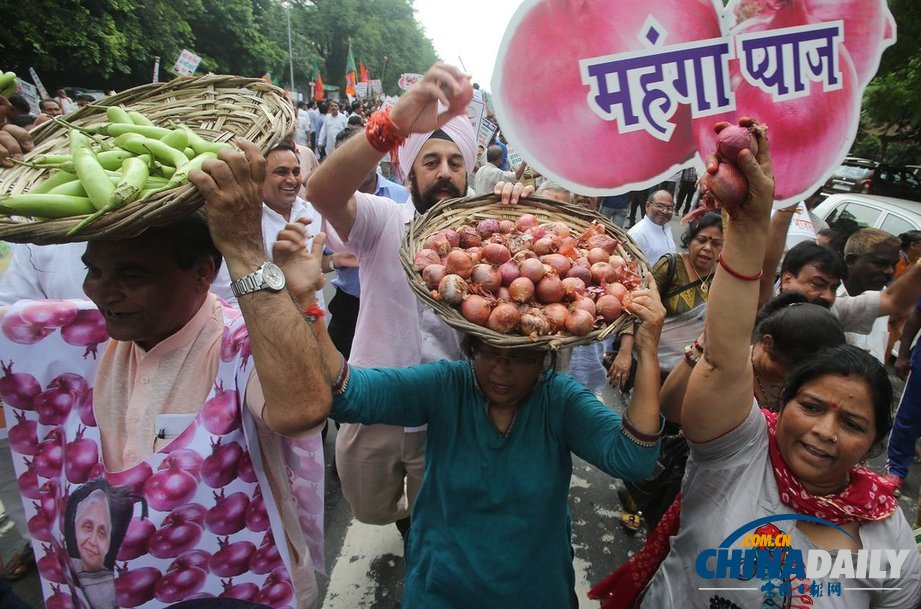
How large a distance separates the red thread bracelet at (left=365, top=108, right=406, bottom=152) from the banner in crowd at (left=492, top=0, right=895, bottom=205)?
445 mm

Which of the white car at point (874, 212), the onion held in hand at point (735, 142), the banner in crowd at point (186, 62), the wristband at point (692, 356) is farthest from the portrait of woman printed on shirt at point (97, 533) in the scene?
the banner in crowd at point (186, 62)

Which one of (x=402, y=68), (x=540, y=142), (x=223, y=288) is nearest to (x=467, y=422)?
(x=540, y=142)

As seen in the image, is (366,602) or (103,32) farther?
(103,32)

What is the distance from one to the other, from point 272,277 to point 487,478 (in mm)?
879

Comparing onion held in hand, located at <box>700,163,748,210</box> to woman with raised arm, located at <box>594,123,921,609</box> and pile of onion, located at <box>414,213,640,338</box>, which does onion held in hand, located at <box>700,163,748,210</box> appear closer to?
woman with raised arm, located at <box>594,123,921,609</box>

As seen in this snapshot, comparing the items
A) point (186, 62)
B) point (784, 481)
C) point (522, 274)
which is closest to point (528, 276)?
point (522, 274)

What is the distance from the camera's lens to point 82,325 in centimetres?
145

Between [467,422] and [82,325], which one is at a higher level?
[82,325]

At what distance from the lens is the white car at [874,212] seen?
18.8 ft

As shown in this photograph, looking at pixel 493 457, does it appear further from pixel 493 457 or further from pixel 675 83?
pixel 675 83

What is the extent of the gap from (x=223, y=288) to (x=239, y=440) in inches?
65.3

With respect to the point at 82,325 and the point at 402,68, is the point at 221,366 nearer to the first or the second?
the point at 82,325

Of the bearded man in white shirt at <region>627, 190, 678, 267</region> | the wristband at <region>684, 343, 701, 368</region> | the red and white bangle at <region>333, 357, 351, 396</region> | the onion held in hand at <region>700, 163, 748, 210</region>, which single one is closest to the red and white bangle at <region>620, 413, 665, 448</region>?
the wristband at <region>684, 343, 701, 368</region>

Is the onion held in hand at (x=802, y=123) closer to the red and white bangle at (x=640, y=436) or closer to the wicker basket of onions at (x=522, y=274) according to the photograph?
the wicker basket of onions at (x=522, y=274)
